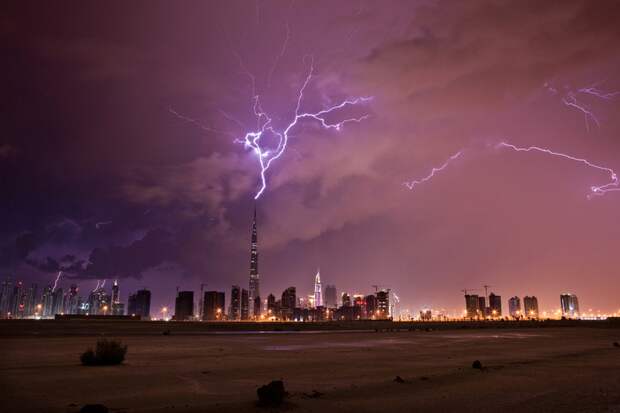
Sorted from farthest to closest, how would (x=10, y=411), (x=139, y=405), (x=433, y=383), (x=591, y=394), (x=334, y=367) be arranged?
(x=334, y=367)
(x=433, y=383)
(x=591, y=394)
(x=139, y=405)
(x=10, y=411)

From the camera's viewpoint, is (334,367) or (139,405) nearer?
(139,405)

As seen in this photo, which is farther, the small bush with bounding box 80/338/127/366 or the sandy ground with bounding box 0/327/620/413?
the small bush with bounding box 80/338/127/366

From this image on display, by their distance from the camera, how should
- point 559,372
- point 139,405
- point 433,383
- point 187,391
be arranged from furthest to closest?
point 559,372
point 433,383
point 187,391
point 139,405

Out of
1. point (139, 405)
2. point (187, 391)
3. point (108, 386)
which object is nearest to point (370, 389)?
point (187, 391)

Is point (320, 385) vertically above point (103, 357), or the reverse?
point (103, 357)

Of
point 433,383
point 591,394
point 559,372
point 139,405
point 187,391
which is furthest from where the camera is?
point 559,372

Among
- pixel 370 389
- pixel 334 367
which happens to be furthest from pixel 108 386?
pixel 334 367

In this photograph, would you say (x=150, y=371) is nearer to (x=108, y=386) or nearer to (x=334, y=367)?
(x=108, y=386)

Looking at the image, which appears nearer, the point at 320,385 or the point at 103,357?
the point at 320,385

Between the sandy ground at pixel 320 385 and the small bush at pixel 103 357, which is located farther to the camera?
the small bush at pixel 103 357

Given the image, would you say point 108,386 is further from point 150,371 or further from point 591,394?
point 591,394
